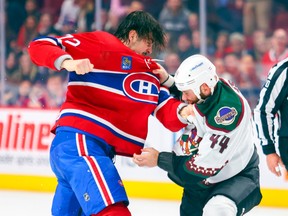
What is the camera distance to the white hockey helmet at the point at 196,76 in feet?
11.5

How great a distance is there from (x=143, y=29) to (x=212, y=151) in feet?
2.14

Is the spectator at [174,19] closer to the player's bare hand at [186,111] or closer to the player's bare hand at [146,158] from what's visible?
the player's bare hand at [186,111]

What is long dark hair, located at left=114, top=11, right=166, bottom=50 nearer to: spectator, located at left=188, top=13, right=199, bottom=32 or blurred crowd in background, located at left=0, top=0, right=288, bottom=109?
blurred crowd in background, located at left=0, top=0, right=288, bottom=109

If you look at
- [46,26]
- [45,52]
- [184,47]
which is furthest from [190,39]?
[45,52]

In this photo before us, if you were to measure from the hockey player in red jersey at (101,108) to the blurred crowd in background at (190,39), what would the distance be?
3.30 meters

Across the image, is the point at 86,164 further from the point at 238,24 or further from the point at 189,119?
the point at 238,24

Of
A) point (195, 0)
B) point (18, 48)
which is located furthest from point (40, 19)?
point (195, 0)

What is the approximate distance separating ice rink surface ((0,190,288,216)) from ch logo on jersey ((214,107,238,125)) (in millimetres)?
2127

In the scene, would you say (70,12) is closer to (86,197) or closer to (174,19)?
(174,19)

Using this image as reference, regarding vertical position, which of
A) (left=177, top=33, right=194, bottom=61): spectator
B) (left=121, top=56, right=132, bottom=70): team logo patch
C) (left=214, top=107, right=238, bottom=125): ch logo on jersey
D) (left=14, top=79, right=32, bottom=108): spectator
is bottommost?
(left=14, top=79, right=32, bottom=108): spectator

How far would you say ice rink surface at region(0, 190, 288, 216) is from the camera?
18.1 feet

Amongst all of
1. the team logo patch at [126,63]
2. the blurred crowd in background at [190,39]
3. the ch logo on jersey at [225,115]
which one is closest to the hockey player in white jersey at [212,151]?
the ch logo on jersey at [225,115]

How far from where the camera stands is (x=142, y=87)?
12.1ft

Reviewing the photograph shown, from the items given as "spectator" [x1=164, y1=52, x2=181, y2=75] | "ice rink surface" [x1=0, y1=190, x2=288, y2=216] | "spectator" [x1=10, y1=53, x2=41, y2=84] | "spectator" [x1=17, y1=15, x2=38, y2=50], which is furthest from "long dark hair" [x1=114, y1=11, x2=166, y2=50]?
"spectator" [x1=17, y1=15, x2=38, y2=50]
